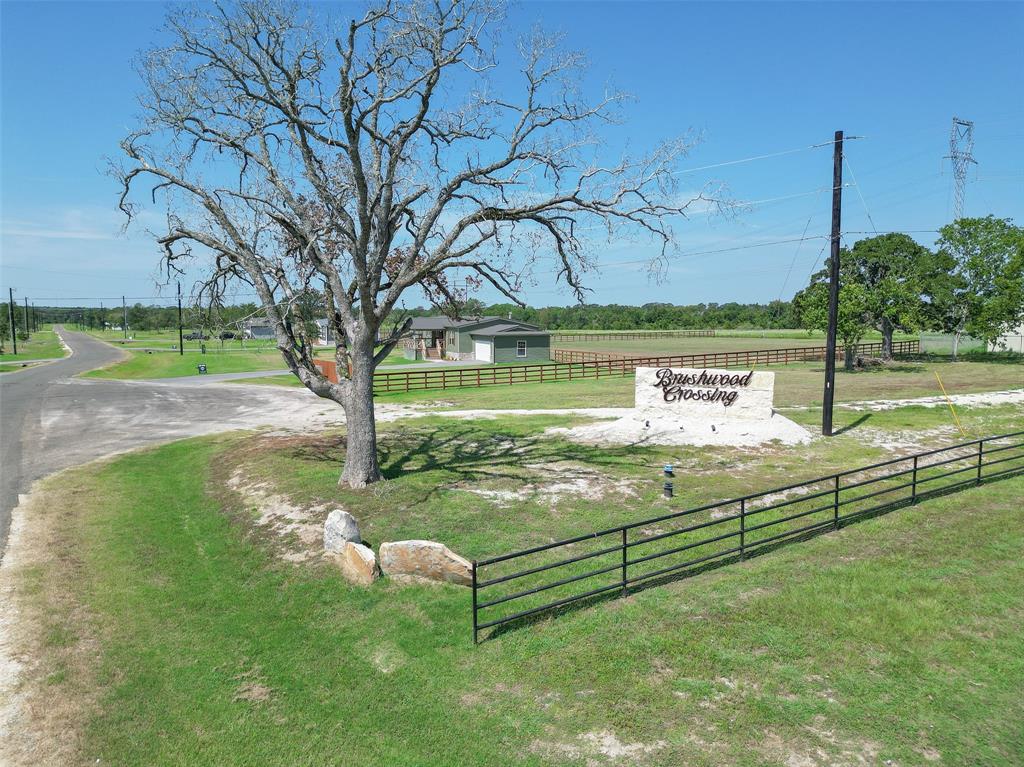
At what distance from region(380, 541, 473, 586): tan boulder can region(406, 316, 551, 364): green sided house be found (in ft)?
136

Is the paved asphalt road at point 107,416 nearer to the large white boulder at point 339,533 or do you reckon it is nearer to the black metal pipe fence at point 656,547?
→ the large white boulder at point 339,533

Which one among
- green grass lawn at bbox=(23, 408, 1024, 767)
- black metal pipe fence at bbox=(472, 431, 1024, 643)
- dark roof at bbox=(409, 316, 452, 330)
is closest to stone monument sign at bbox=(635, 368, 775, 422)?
black metal pipe fence at bbox=(472, 431, 1024, 643)

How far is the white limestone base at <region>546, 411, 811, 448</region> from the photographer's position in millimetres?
19000

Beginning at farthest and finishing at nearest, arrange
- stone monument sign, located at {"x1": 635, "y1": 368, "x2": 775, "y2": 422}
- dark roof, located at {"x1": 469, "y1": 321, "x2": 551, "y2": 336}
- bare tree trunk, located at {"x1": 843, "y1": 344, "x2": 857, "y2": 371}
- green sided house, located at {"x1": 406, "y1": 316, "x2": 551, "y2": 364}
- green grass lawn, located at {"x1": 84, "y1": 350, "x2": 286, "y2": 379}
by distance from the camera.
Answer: green sided house, located at {"x1": 406, "y1": 316, "x2": 551, "y2": 364} → dark roof, located at {"x1": 469, "y1": 321, "x2": 551, "y2": 336} → green grass lawn, located at {"x1": 84, "y1": 350, "x2": 286, "y2": 379} → bare tree trunk, located at {"x1": 843, "y1": 344, "x2": 857, "y2": 371} → stone monument sign, located at {"x1": 635, "y1": 368, "x2": 775, "y2": 422}

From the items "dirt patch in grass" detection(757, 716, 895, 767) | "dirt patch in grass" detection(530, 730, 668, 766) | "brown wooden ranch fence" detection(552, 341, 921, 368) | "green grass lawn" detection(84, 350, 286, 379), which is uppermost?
"brown wooden ranch fence" detection(552, 341, 921, 368)

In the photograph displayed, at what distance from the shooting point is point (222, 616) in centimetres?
901

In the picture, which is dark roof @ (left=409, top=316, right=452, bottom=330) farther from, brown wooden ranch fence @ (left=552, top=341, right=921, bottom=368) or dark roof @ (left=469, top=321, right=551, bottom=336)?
brown wooden ranch fence @ (left=552, top=341, right=921, bottom=368)

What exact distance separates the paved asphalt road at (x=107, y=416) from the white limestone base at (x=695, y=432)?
1132 centimetres

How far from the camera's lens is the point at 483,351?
5334cm

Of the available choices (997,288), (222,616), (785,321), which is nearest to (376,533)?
(222,616)

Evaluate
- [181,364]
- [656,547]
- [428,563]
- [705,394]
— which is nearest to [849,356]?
[705,394]

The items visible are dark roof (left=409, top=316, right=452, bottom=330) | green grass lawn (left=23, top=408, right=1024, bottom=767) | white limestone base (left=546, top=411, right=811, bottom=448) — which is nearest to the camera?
green grass lawn (left=23, top=408, right=1024, bottom=767)

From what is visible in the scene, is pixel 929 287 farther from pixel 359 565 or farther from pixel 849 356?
pixel 359 565

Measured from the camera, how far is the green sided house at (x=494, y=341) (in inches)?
2050
